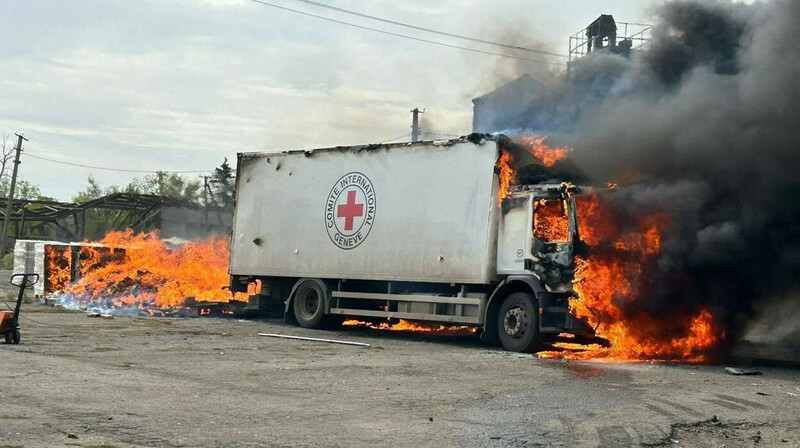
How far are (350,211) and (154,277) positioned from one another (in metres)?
7.28

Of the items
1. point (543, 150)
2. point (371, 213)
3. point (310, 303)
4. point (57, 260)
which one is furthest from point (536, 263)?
point (57, 260)

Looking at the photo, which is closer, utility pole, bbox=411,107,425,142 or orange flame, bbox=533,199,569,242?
orange flame, bbox=533,199,569,242

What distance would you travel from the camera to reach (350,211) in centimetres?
1745

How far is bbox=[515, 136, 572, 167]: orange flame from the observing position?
1465 centimetres

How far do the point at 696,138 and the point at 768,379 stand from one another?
391 cm

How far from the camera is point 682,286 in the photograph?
1307 cm

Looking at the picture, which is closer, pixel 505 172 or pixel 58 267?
pixel 505 172

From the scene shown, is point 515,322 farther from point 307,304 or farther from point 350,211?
point 307,304

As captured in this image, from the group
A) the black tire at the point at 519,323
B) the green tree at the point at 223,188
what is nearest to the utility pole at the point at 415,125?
the green tree at the point at 223,188

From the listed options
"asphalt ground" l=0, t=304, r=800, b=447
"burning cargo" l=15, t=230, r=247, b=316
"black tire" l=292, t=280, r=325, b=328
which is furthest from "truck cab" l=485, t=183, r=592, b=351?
"burning cargo" l=15, t=230, r=247, b=316

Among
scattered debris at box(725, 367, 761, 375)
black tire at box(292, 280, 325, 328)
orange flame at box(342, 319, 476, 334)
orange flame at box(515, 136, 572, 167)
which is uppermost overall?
orange flame at box(515, 136, 572, 167)

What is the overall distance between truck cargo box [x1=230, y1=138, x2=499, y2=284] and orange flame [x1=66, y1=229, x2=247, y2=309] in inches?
93.0

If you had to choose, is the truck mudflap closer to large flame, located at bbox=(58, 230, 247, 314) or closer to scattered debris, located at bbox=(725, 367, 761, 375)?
scattered debris, located at bbox=(725, 367, 761, 375)

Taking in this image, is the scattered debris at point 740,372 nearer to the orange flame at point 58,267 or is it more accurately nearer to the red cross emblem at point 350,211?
the red cross emblem at point 350,211
